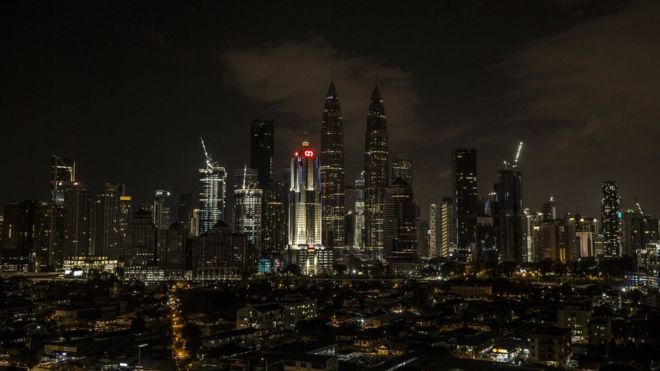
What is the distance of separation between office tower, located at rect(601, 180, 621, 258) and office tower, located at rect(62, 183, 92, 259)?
55182mm


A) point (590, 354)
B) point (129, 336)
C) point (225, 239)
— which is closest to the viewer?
point (590, 354)

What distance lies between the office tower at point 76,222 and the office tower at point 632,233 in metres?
55.3

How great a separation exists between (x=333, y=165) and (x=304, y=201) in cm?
984

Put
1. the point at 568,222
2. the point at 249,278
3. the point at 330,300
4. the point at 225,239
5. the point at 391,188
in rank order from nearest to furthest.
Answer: the point at 330,300
the point at 249,278
the point at 225,239
the point at 568,222
the point at 391,188

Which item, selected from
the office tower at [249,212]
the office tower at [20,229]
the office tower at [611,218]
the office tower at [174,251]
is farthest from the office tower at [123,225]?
the office tower at [611,218]

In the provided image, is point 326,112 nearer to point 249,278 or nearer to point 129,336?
point 249,278

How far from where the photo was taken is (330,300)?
35.2 metres

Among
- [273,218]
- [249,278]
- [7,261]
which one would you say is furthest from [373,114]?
[7,261]

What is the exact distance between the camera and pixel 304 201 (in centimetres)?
7438

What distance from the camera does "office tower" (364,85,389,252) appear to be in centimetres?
8406

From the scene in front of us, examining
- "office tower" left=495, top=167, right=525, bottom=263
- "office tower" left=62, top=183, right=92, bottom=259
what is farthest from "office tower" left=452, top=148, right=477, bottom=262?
"office tower" left=62, top=183, right=92, bottom=259

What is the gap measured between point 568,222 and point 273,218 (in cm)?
3522

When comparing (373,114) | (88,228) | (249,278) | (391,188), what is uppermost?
(373,114)

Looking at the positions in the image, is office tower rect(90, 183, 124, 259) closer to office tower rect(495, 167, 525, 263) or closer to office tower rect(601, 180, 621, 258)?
office tower rect(495, 167, 525, 263)
